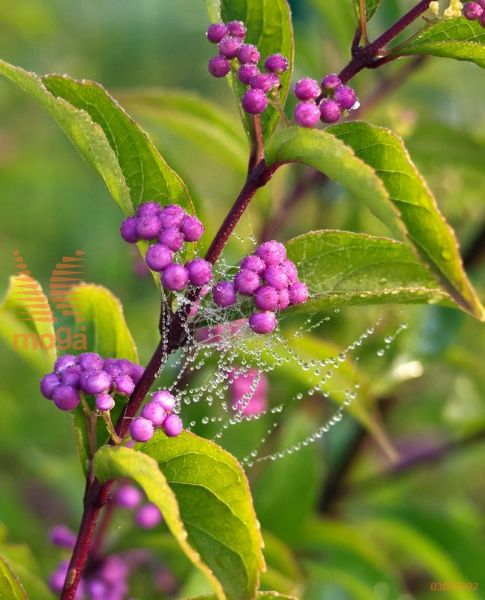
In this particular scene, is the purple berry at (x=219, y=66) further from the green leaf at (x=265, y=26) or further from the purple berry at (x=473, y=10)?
the purple berry at (x=473, y=10)

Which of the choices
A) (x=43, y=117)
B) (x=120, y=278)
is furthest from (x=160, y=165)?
(x=43, y=117)

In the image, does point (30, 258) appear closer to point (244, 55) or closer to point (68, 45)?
point (68, 45)

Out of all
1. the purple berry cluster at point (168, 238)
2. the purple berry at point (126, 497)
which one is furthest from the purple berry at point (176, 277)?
the purple berry at point (126, 497)

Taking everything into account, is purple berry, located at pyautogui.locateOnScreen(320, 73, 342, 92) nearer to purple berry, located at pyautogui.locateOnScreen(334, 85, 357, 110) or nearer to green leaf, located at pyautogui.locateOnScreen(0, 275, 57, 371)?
purple berry, located at pyautogui.locateOnScreen(334, 85, 357, 110)

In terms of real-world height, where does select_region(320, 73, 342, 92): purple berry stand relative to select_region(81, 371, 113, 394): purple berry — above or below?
above

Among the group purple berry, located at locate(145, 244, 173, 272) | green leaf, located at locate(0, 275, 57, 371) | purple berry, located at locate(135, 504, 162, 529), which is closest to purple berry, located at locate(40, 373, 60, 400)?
green leaf, located at locate(0, 275, 57, 371)
